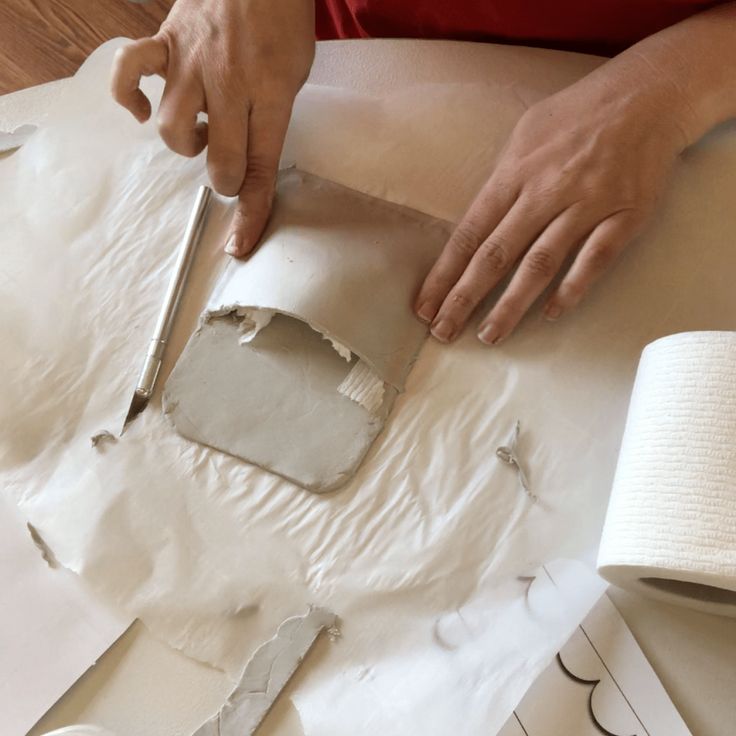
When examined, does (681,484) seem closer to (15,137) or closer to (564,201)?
(564,201)

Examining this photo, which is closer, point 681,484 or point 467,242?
point 681,484

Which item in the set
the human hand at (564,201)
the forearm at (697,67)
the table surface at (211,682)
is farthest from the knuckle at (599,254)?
the table surface at (211,682)

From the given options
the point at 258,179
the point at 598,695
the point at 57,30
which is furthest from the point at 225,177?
the point at 57,30

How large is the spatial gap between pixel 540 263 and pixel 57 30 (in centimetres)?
86

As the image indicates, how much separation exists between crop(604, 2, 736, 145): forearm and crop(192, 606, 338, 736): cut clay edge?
1.53ft

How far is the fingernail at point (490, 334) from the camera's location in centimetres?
62

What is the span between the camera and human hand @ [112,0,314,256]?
64 centimetres

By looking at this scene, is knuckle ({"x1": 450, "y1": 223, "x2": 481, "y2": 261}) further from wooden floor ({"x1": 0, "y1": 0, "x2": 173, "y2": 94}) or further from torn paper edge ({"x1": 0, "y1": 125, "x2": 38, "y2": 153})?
wooden floor ({"x1": 0, "y1": 0, "x2": 173, "y2": 94})

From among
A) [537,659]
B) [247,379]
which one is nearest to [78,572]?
[247,379]

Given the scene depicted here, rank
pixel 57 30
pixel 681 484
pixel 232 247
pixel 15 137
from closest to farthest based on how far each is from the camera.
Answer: pixel 681 484 < pixel 232 247 < pixel 15 137 < pixel 57 30

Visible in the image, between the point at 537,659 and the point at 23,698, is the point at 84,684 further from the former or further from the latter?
the point at 537,659

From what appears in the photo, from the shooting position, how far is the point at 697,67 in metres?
0.60

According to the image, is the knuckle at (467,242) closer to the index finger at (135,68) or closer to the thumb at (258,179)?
the thumb at (258,179)

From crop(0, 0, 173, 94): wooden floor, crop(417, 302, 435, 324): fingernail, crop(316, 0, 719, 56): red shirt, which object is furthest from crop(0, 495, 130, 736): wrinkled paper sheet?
crop(0, 0, 173, 94): wooden floor
